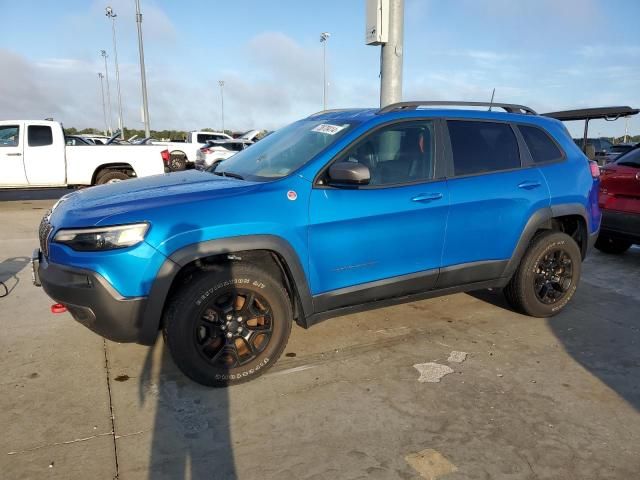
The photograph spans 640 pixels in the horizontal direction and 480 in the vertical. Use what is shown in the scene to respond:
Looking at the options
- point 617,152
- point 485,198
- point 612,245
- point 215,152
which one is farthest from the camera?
point 617,152

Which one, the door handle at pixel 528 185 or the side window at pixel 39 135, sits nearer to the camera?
the door handle at pixel 528 185

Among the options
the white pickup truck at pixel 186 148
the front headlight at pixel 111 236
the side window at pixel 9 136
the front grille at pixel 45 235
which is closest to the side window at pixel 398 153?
the front headlight at pixel 111 236

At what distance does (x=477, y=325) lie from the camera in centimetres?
426

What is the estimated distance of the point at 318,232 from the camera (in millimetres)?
3201

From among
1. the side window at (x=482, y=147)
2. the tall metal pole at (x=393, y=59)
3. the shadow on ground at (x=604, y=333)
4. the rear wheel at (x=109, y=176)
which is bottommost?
the shadow on ground at (x=604, y=333)

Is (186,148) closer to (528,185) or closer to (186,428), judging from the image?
(528,185)

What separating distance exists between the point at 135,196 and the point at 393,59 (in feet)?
17.7

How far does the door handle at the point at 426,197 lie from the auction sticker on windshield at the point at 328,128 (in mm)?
726

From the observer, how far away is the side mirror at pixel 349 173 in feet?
10.3

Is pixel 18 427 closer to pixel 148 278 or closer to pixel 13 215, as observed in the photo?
pixel 148 278

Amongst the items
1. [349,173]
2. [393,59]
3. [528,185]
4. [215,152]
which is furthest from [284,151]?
[215,152]

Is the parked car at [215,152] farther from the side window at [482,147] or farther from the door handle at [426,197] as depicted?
the door handle at [426,197]

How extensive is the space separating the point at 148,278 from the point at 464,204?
2294 mm

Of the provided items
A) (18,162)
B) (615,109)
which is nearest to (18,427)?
(615,109)
